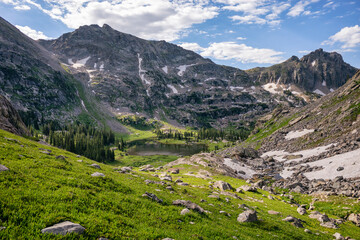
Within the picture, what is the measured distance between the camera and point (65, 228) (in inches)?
309

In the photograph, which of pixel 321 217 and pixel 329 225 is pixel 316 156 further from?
pixel 329 225

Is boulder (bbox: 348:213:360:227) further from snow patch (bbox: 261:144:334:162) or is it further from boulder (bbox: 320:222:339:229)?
snow patch (bbox: 261:144:334:162)

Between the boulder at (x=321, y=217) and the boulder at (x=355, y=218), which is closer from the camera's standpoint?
the boulder at (x=321, y=217)

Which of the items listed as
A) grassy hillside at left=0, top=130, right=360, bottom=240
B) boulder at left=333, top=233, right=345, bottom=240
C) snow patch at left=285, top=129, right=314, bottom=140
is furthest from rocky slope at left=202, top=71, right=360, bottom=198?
grassy hillside at left=0, top=130, right=360, bottom=240

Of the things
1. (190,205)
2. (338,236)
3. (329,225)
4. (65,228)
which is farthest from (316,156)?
(65,228)

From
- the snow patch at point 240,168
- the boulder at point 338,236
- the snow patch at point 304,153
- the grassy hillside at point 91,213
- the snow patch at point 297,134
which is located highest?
the grassy hillside at point 91,213

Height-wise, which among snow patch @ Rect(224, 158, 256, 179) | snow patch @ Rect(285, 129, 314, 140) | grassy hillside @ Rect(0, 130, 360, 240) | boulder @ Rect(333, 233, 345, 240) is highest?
grassy hillside @ Rect(0, 130, 360, 240)

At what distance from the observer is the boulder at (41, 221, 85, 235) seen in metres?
7.50

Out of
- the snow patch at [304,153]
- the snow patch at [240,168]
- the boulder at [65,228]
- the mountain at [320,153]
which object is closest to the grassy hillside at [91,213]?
the boulder at [65,228]

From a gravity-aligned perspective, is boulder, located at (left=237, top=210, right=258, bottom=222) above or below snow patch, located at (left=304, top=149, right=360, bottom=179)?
above

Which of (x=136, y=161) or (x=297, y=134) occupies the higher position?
(x=297, y=134)

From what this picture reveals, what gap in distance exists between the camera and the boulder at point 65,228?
750cm

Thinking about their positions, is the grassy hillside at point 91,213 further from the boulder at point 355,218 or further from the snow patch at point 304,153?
the snow patch at point 304,153

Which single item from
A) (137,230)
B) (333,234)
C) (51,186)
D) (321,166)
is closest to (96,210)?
(137,230)
